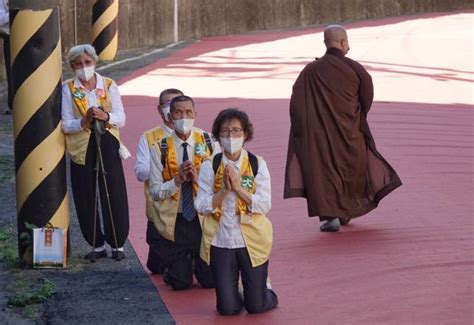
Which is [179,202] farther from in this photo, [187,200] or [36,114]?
[36,114]

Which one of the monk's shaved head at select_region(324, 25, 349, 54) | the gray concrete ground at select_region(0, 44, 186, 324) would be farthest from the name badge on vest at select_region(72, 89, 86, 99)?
the monk's shaved head at select_region(324, 25, 349, 54)

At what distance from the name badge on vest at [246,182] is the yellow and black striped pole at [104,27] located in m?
15.2

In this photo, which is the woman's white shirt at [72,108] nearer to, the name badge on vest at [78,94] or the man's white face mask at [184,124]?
the name badge on vest at [78,94]

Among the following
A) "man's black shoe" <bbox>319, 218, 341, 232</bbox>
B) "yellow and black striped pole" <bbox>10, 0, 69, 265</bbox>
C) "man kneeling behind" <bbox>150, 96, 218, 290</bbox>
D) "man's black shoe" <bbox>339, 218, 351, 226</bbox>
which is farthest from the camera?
"man's black shoe" <bbox>339, 218, 351, 226</bbox>

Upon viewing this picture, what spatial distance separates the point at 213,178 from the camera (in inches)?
310

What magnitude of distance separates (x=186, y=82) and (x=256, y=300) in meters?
12.7

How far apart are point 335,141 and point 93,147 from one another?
7.88 ft

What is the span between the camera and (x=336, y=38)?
10.8 m

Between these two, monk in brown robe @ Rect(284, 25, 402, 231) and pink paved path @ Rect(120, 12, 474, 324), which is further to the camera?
monk in brown robe @ Rect(284, 25, 402, 231)

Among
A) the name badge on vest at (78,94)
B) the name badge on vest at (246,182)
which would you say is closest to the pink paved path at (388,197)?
the name badge on vest at (246,182)

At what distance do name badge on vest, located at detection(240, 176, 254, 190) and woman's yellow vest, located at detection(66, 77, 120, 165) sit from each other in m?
1.74

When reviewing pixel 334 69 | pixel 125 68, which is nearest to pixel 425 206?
pixel 334 69

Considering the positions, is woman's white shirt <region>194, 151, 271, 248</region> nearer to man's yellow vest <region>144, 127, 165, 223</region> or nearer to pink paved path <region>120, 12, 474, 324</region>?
pink paved path <region>120, 12, 474, 324</region>

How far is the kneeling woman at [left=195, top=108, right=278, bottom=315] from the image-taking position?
780 cm
